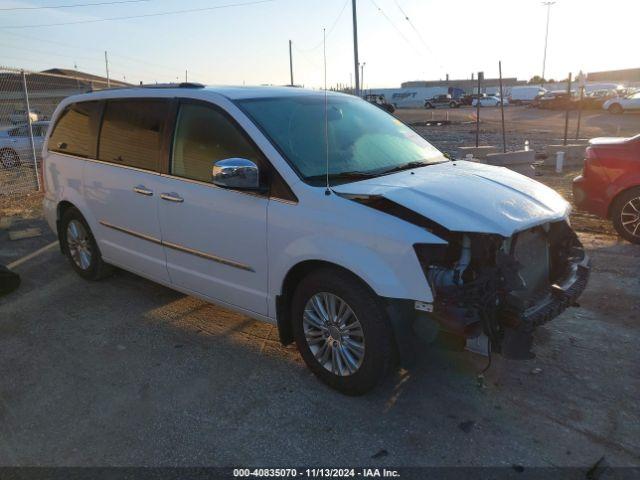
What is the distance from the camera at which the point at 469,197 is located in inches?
130

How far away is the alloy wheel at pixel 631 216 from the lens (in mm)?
6516

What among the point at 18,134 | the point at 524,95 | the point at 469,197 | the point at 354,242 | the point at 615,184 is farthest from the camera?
the point at 524,95

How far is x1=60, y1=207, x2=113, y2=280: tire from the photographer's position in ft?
17.8

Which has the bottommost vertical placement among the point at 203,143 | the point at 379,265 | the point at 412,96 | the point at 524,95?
the point at 379,265

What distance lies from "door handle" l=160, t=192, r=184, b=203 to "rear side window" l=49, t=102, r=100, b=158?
4.37 feet

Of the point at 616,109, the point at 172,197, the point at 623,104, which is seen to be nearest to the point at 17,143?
the point at 172,197

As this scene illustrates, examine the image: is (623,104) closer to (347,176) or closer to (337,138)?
(337,138)

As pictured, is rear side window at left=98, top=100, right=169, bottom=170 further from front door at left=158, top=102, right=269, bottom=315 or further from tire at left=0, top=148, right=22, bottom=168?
tire at left=0, top=148, right=22, bottom=168

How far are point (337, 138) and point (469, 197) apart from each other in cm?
118

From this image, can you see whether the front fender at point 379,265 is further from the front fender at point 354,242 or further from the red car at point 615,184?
the red car at point 615,184

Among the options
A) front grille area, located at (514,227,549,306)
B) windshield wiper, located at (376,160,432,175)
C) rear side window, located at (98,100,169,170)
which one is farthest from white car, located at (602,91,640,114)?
rear side window, located at (98,100,169,170)

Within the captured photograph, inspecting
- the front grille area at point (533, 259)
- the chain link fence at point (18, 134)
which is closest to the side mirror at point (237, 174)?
the front grille area at point (533, 259)

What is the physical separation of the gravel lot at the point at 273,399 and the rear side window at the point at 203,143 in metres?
1.36

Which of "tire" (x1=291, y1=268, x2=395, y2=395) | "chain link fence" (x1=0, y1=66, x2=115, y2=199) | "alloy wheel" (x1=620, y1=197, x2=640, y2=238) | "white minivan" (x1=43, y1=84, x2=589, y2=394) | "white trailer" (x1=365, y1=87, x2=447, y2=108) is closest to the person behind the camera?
"white minivan" (x1=43, y1=84, x2=589, y2=394)
